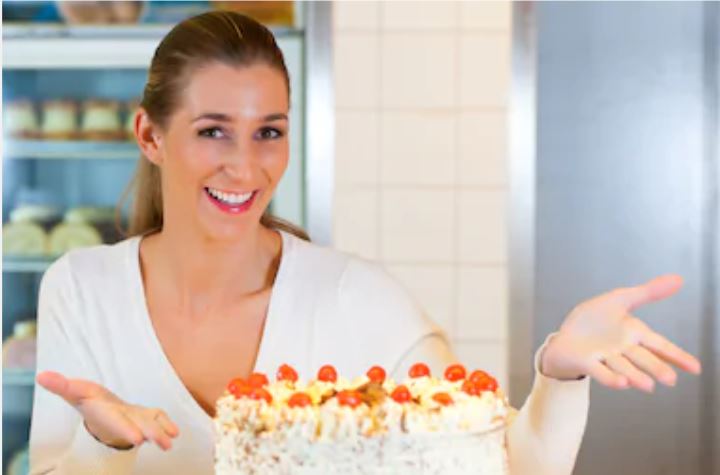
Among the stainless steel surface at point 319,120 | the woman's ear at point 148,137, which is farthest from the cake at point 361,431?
the stainless steel surface at point 319,120

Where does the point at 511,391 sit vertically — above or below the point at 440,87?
below

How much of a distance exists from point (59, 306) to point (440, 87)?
61.6 inches

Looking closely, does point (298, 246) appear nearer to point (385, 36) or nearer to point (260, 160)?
point (260, 160)

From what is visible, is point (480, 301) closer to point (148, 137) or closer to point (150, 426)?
point (148, 137)

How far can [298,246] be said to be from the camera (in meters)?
1.99

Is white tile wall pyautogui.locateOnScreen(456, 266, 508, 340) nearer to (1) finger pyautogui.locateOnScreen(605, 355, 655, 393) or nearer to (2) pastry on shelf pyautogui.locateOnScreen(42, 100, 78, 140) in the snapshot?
(2) pastry on shelf pyautogui.locateOnScreen(42, 100, 78, 140)

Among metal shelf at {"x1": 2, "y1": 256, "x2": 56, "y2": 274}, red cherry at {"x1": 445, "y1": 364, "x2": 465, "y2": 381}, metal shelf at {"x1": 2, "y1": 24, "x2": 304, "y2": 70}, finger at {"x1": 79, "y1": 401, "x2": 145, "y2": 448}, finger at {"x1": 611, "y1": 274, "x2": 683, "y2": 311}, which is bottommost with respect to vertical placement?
metal shelf at {"x1": 2, "y1": 256, "x2": 56, "y2": 274}

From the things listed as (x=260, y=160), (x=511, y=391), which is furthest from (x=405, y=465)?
(x=511, y=391)

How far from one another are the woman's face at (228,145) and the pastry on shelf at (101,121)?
1.52m

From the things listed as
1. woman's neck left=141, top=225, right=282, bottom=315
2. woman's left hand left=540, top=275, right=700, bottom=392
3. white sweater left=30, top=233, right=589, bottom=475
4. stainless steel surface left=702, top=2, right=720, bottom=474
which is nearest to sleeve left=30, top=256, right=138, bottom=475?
white sweater left=30, top=233, right=589, bottom=475

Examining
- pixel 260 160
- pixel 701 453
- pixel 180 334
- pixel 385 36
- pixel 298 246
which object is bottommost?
pixel 701 453

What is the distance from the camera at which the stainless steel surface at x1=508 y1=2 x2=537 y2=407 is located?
3225mm

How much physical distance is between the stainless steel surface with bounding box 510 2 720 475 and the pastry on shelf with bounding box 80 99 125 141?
111 centimetres

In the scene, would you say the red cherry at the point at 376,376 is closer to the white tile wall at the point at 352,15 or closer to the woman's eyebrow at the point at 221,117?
the woman's eyebrow at the point at 221,117
